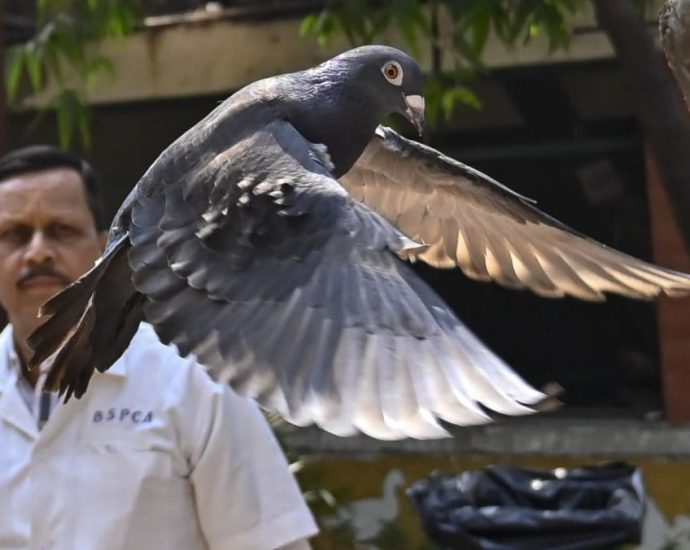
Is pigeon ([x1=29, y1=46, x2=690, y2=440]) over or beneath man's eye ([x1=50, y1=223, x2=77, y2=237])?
over

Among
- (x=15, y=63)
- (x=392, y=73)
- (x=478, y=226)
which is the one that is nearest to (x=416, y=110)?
(x=392, y=73)

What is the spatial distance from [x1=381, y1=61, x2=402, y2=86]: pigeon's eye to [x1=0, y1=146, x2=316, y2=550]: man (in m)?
0.58

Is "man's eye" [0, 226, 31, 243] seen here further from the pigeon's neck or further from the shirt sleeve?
the pigeon's neck

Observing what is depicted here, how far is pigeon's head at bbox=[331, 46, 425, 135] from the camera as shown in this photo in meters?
1.99

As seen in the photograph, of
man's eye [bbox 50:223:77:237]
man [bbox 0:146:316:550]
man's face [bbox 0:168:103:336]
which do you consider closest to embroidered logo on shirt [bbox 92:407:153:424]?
man [bbox 0:146:316:550]

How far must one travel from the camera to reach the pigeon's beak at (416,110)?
203cm

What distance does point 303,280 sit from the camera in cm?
176

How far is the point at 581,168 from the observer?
4.99 meters

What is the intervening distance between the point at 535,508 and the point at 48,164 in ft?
5.85

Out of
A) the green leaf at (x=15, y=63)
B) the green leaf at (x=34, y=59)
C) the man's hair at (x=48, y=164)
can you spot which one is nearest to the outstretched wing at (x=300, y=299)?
the man's hair at (x=48, y=164)

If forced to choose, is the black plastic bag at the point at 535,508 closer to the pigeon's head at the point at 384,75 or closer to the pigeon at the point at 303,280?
the pigeon at the point at 303,280

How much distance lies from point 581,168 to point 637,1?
79.5 inches

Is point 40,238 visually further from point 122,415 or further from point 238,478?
point 238,478

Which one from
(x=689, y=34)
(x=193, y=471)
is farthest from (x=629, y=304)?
(x=689, y=34)
